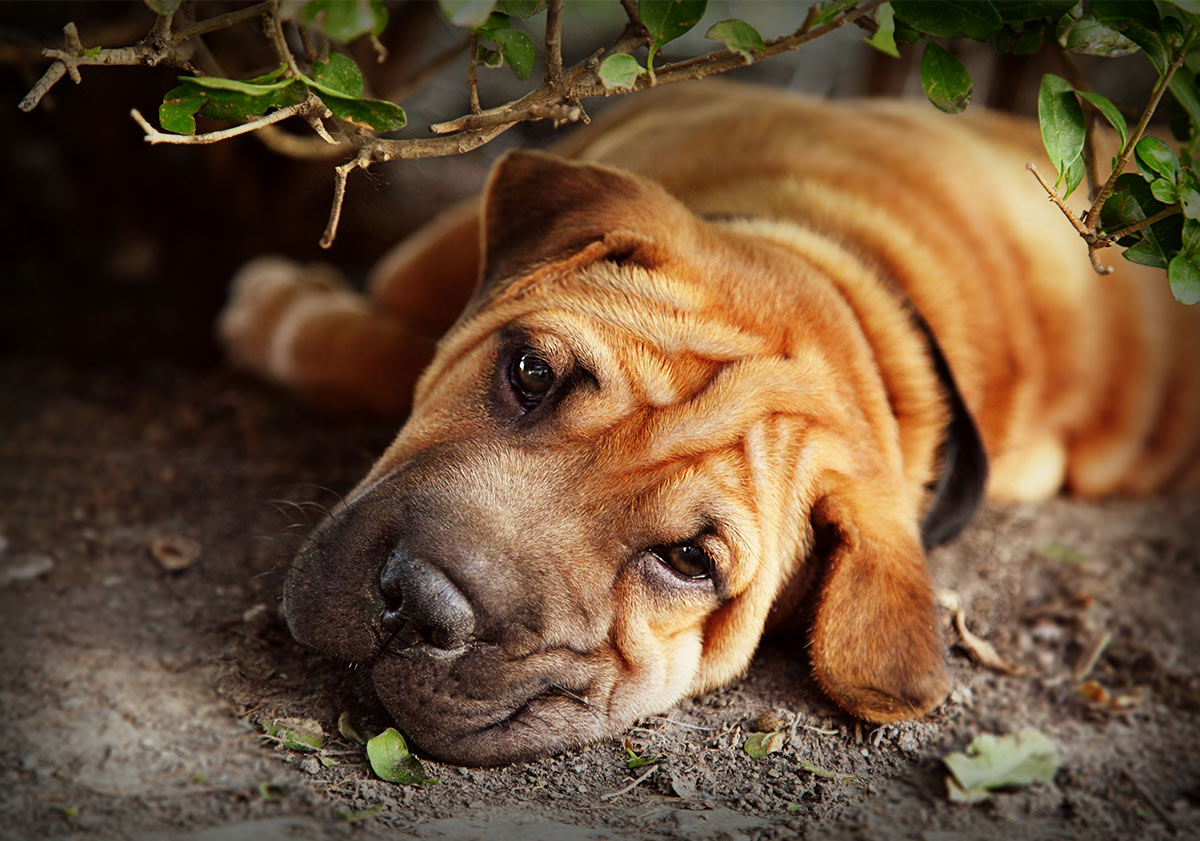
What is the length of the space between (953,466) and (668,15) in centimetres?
157

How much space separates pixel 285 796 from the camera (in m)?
1.91

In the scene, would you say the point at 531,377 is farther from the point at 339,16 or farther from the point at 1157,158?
the point at 1157,158

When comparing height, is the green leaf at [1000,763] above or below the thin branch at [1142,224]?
below

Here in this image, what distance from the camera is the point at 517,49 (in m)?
2.27

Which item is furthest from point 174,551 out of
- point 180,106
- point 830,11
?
point 830,11

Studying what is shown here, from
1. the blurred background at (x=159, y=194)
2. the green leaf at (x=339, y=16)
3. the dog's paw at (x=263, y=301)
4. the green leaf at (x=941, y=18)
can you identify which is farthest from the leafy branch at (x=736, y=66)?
the dog's paw at (x=263, y=301)

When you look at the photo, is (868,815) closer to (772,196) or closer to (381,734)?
(381,734)

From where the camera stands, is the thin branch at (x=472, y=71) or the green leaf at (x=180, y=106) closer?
the green leaf at (x=180, y=106)

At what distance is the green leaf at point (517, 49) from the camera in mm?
2221

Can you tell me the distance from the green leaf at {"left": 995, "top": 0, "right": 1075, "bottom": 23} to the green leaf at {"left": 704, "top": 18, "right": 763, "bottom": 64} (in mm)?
520

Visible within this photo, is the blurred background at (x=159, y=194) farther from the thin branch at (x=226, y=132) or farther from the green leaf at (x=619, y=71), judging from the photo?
the green leaf at (x=619, y=71)

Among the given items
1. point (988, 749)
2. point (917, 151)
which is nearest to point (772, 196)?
point (917, 151)

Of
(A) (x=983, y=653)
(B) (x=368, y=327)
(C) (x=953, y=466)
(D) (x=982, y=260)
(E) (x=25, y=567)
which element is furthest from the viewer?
(B) (x=368, y=327)

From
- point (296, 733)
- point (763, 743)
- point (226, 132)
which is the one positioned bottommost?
point (763, 743)
